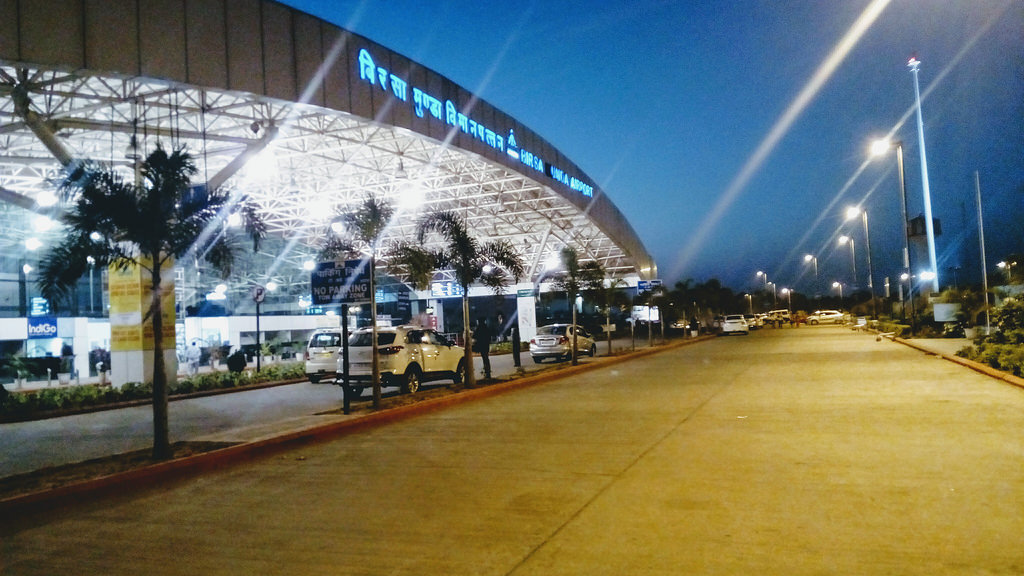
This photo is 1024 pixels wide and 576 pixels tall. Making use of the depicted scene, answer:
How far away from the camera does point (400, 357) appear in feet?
58.3

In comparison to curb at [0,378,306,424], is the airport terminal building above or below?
above

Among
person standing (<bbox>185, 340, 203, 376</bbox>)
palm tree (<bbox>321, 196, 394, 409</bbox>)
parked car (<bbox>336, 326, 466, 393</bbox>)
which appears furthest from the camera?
person standing (<bbox>185, 340, 203, 376</bbox>)

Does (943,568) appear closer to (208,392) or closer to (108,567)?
(108,567)

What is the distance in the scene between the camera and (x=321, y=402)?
1775 cm

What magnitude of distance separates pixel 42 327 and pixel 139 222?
78.8 ft

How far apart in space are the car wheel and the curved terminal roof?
4.44m

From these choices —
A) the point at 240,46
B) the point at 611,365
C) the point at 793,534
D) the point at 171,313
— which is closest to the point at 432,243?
the point at 611,365

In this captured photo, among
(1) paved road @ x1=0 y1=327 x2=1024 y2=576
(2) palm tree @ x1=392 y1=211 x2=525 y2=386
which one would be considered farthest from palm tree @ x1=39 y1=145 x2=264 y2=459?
(2) palm tree @ x1=392 y1=211 x2=525 y2=386

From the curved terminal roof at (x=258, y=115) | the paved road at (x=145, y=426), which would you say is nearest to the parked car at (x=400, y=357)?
the paved road at (x=145, y=426)

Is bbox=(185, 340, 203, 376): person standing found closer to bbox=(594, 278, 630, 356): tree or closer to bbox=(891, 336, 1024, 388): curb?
bbox=(594, 278, 630, 356): tree

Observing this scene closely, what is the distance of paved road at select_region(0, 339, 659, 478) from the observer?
11580 mm

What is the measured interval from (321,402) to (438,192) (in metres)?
24.7

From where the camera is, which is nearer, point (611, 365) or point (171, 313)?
point (171, 313)

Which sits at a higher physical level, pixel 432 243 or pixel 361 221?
pixel 432 243
